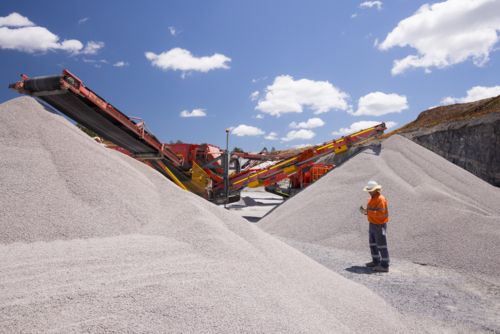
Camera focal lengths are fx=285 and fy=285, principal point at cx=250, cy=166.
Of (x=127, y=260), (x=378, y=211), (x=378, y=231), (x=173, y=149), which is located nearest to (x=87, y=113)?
(x=173, y=149)

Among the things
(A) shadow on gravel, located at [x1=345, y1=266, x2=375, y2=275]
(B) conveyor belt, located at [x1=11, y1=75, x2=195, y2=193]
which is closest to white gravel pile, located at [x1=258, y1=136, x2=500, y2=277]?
(A) shadow on gravel, located at [x1=345, y1=266, x2=375, y2=275]

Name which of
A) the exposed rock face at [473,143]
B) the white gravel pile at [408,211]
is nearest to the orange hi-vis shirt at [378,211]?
the white gravel pile at [408,211]

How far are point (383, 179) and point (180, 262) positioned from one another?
19.2ft

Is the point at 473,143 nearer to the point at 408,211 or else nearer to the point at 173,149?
the point at 408,211

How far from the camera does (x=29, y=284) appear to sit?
6.87ft

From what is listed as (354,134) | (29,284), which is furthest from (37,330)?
(354,134)

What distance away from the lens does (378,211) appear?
4418mm

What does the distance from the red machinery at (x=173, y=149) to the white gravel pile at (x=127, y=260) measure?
0.67 m

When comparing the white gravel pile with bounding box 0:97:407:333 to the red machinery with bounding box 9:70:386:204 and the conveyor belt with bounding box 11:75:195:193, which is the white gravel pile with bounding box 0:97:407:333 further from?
the red machinery with bounding box 9:70:386:204

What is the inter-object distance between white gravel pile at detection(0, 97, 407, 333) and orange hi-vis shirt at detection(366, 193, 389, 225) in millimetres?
1422

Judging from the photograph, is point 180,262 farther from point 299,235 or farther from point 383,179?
point 383,179

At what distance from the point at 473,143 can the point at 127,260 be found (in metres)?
15.5

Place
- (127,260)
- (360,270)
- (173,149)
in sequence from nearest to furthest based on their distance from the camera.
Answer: (127,260)
(360,270)
(173,149)

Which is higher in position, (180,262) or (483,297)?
(180,262)
